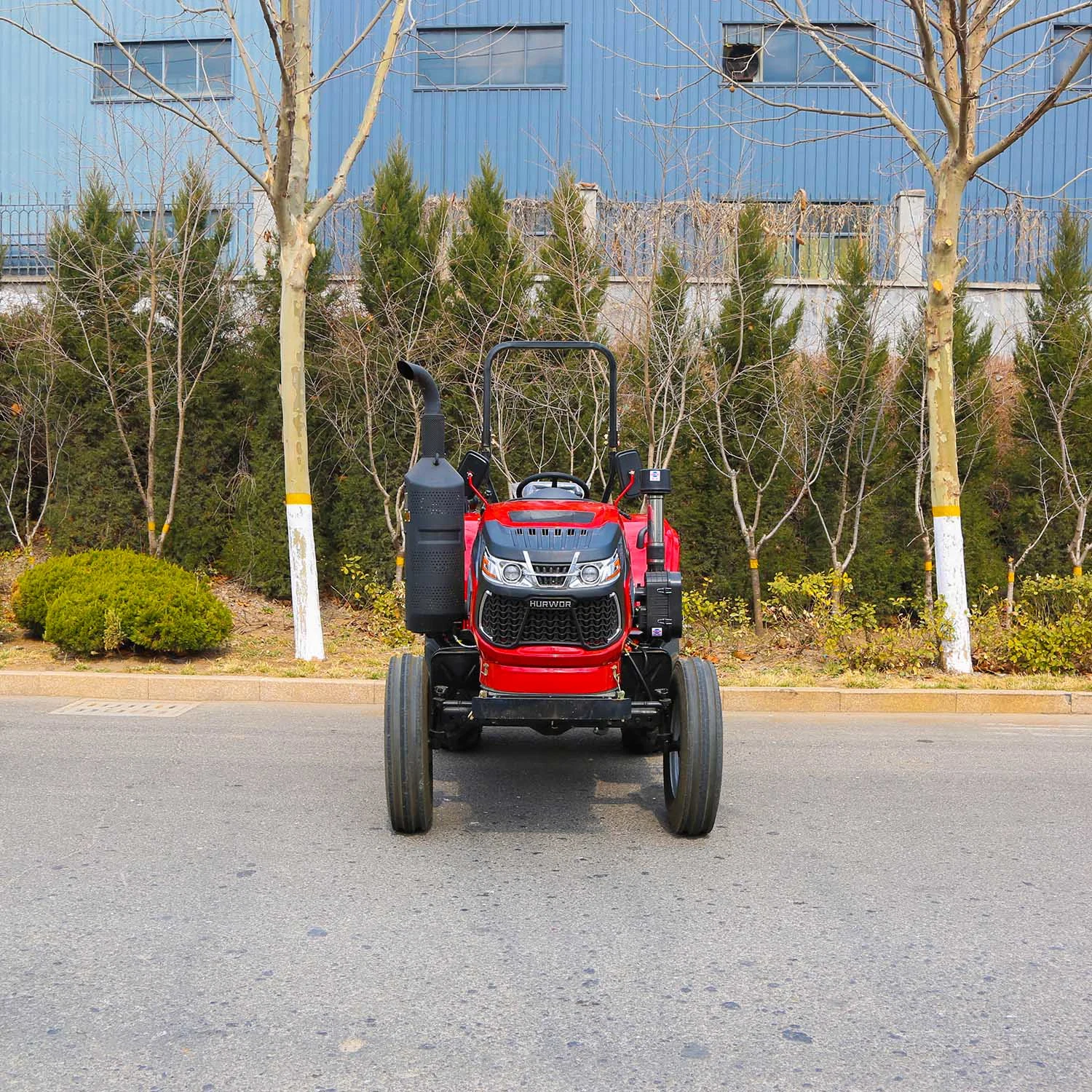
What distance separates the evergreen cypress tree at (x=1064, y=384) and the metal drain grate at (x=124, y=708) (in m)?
9.65

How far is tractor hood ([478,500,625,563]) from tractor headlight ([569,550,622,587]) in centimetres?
3

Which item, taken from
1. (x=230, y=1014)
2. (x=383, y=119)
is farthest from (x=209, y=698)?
(x=383, y=119)

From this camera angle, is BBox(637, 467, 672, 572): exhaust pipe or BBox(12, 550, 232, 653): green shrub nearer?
BBox(637, 467, 672, 572): exhaust pipe

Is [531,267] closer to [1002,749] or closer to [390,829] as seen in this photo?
[1002,749]

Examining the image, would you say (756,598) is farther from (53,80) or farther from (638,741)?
(53,80)

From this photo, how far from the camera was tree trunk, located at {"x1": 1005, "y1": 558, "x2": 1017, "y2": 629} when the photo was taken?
35.6ft

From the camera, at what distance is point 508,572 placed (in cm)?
491

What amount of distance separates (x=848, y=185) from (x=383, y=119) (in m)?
9.82

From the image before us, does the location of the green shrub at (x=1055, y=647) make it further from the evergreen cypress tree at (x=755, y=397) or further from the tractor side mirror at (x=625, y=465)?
the tractor side mirror at (x=625, y=465)

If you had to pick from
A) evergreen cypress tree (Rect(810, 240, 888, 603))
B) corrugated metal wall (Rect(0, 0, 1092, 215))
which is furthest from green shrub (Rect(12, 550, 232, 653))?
corrugated metal wall (Rect(0, 0, 1092, 215))

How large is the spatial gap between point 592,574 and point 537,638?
0.37m

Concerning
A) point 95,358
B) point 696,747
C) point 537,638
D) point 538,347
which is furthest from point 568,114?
point 696,747

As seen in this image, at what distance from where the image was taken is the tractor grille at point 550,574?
4.88 meters

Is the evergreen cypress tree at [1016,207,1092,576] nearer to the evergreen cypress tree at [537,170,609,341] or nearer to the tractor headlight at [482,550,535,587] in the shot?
the evergreen cypress tree at [537,170,609,341]
